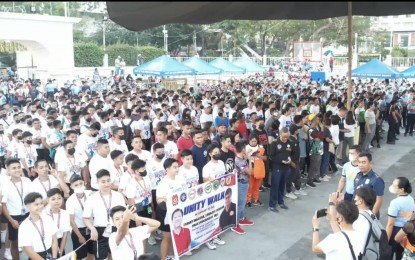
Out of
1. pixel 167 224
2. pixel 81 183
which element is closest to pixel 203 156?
pixel 167 224

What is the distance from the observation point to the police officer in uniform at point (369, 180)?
5539 millimetres

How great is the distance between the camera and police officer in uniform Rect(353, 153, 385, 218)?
18.2 feet

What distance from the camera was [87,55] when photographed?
39688 millimetres

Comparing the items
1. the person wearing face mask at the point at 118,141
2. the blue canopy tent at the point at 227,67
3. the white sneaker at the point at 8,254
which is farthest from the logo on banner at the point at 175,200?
the blue canopy tent at the point at 227,67

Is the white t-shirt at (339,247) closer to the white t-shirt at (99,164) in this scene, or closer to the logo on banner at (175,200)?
the logo on banner at (175,200)

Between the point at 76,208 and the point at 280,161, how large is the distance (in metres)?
3.90

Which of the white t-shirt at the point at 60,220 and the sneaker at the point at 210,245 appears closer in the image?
the white t-shirt at the point at 60,220

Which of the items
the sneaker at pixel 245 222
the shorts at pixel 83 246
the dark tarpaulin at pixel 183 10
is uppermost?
the dark tarpaulin at pixel 183 10

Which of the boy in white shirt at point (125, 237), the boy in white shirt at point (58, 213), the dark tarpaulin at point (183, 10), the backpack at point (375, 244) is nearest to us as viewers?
the dark tarpaulin at point (183, 10)

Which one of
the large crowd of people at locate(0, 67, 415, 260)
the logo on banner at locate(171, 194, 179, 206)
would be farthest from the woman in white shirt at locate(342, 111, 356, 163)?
the logo on banner at locate(171, 194, 179, 206)

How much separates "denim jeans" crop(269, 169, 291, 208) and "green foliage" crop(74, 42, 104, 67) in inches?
1336

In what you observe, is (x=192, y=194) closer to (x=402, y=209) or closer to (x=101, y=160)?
(x=101, y=160)

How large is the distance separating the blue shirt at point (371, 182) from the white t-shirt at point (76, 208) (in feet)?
11.2

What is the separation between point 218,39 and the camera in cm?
4869
